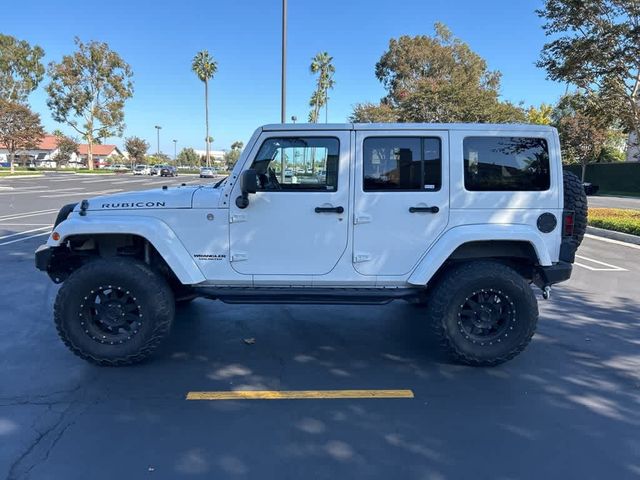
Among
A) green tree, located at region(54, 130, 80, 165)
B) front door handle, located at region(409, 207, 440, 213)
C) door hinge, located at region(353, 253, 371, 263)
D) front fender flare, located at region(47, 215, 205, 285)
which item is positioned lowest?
door hinge, located at region(353, 253, 371, 263)

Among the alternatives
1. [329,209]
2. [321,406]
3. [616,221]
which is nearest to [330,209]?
[329,209]

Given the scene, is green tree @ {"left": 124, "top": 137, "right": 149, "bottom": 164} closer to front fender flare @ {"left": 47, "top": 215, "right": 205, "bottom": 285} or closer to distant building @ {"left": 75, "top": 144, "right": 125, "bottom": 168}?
distant building @ {"left": 75, "top": 144, "right": 125, "bottom": 168}

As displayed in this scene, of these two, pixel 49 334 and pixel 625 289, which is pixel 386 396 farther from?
pixel 625 289

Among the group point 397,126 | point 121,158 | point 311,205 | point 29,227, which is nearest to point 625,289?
point 397,126

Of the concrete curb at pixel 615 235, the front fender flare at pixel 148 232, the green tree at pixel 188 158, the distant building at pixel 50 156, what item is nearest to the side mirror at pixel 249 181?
the front fender flare at pixel 148 232

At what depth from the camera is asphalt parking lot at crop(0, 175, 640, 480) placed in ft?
9.09

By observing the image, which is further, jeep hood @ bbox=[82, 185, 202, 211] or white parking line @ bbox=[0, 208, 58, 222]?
white parking line @ bbox=[0, 208, 58, 222]

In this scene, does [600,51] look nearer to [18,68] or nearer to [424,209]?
[424,209]

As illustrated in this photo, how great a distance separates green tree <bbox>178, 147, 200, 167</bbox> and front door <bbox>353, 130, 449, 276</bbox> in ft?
415

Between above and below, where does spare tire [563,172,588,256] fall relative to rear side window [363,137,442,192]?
below

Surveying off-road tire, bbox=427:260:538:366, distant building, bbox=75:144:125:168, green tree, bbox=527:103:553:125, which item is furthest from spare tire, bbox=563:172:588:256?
distant building, bbox=75:144:125:168

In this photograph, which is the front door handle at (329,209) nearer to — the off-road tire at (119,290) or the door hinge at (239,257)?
the door hinge at (239,257)

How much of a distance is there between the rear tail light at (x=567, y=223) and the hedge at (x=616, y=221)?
29.4ft

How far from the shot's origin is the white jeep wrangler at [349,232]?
13.0 ft
